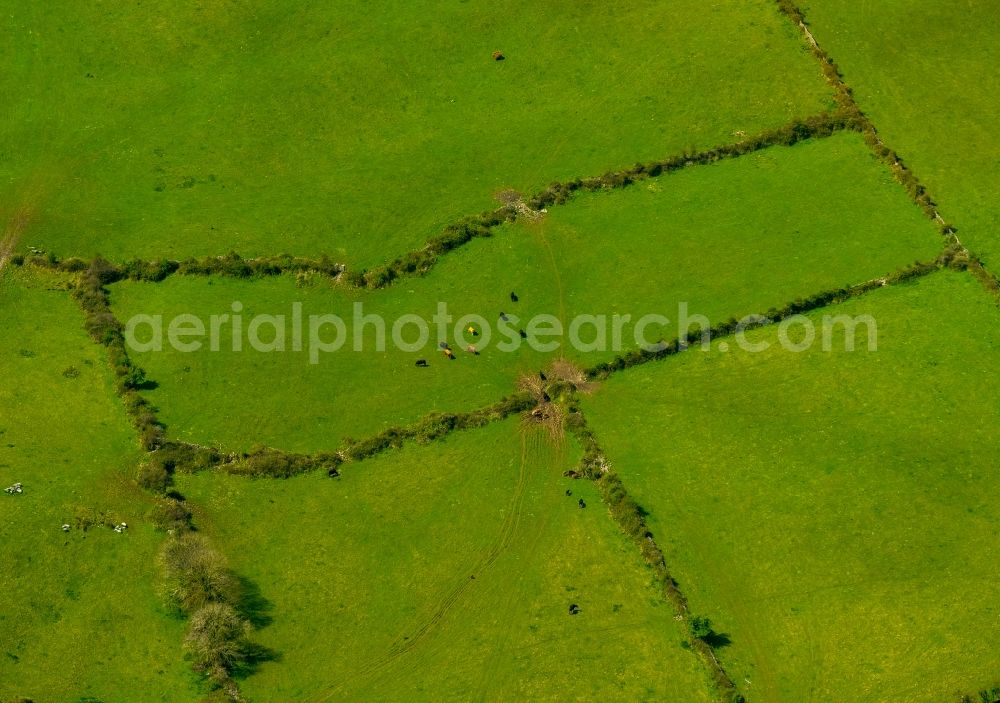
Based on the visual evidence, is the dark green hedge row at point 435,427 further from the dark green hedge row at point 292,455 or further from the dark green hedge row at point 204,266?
the dark green hedge row at point 204,266

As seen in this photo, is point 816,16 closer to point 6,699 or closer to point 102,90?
point 102,90

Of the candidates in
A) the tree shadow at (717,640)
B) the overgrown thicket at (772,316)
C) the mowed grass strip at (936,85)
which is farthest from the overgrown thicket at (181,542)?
the mowed grass strip at (936,85)

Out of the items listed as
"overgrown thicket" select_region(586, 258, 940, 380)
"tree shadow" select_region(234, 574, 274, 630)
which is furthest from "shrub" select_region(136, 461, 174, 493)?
"overgrown thicket" select_region(586, 258, 940, 380)

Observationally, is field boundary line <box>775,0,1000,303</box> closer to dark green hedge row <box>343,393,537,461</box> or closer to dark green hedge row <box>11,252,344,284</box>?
dark green hedge row <box>343,393,537,461</box>

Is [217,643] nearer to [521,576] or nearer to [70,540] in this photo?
[70,540]

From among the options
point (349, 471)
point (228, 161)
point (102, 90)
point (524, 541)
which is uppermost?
point (102, 90)

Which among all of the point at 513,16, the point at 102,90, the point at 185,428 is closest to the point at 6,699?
the point at 185,428
